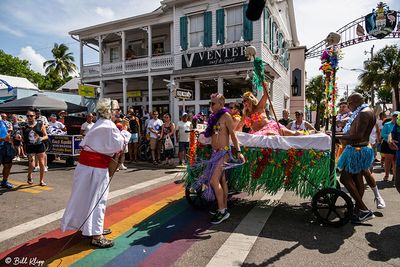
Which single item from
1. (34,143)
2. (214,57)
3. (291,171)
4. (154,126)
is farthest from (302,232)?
(214,57)

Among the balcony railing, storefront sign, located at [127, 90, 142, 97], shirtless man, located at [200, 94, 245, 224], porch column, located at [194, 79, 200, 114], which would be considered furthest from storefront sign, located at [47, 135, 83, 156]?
storefront sign, located at [127, 90, 142, 97]

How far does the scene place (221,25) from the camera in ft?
46.6

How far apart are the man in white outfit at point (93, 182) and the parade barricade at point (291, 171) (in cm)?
162

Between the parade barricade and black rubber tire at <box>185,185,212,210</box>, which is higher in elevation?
the parade barricade

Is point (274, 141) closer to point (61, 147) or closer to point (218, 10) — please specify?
point (61, 147)

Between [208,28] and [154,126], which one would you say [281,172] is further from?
[208,28]

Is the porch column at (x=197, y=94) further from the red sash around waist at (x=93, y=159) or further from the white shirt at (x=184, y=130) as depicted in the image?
the red sash around waist at (x=93, y=159)

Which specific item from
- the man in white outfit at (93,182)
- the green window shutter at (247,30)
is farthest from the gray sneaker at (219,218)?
the green window shutter at (247,30)

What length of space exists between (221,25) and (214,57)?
62.1 inches

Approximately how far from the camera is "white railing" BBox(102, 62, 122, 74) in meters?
18.1

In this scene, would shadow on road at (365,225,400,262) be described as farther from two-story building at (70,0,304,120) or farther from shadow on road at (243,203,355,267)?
two-story building at (70,0,304,120)

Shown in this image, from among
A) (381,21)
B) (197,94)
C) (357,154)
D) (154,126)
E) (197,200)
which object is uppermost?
(381,21)

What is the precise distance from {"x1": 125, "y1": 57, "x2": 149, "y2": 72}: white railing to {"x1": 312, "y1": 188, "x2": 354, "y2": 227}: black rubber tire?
47.6 ft

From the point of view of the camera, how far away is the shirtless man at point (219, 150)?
423 centimetres
